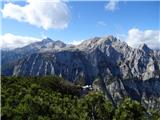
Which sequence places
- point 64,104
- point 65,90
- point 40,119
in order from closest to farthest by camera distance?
point 40,119, point 64,104, point 65,90

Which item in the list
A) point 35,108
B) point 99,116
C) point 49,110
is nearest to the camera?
point 35,108

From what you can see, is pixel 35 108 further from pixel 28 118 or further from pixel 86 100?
pixel 86 100

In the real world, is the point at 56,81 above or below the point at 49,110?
above

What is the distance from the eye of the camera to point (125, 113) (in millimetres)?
85750

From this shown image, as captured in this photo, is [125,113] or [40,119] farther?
[125,113]

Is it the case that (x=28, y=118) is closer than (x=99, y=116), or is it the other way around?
(x=28, y=118)

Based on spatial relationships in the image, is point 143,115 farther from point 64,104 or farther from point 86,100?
point 64,104

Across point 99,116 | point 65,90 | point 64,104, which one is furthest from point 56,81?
point 99,116

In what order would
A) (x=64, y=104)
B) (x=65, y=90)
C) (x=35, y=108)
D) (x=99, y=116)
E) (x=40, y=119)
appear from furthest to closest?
1. (x=65, y=90)
2. (x=64, y=104)
3. (x=99, y=116)
4. (x=35, y=108)
5. (x=40, y=119)

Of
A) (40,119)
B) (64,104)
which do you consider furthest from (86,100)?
(40,119)

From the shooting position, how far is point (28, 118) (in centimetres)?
7125

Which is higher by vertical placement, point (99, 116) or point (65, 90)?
point (65, 90)

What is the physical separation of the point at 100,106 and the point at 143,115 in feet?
45.2

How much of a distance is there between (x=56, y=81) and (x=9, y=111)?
406 feet
